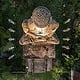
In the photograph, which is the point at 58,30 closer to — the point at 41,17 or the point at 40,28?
the point at 40,28

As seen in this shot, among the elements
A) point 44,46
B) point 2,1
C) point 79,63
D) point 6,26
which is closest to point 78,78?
point 79,63

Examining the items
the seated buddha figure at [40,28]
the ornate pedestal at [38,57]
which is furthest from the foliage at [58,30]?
the seated buddha figure at [40,28]

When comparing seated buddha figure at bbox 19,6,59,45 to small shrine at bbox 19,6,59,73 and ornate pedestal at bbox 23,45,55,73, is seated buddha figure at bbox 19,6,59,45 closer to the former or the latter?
small shrine at bbox 19,6,59,73

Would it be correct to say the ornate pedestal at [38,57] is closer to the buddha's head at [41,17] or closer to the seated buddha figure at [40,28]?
the seated buddha figure at [40,28]

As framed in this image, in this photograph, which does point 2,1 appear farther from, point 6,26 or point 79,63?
point 79,63

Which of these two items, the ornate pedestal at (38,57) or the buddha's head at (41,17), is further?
the ornate pedestal at (38,57)

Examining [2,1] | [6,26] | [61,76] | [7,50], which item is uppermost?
[2,1]

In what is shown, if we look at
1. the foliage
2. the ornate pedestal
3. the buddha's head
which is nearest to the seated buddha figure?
the buddha's head

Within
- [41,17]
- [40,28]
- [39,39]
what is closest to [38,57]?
[39,39]

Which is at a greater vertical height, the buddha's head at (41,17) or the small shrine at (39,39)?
the buddha's head at (41,17)
